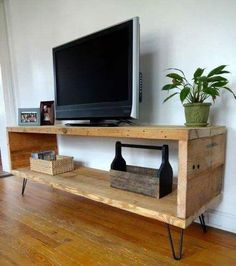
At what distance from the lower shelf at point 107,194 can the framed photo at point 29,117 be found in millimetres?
358

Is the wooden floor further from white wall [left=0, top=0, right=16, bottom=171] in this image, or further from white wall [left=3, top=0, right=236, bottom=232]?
white wall [left=0, top=0, right=16, bottom=171]

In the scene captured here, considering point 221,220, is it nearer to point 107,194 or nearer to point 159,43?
point 107,194

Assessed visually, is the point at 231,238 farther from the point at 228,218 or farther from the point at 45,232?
the point at 45,232

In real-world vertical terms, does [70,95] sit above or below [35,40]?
below

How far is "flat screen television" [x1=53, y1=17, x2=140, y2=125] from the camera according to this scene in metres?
1.11

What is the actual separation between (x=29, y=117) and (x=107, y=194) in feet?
3.31

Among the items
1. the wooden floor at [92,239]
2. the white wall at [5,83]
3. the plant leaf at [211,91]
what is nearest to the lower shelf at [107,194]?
the wooden floor at [92,239]

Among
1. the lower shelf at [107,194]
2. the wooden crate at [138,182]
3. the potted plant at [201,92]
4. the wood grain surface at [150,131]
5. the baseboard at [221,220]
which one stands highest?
the potted plant at [201,92]

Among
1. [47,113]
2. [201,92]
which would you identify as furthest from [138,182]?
[47,113]

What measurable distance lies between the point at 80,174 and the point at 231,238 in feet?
2.99

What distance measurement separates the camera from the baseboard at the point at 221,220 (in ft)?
3.71

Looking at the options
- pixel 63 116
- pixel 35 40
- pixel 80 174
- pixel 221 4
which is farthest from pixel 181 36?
pixel 35 40

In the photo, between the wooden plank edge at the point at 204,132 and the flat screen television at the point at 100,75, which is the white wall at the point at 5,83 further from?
the wooden plank edge at the point at 204,132

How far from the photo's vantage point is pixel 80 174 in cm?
151
